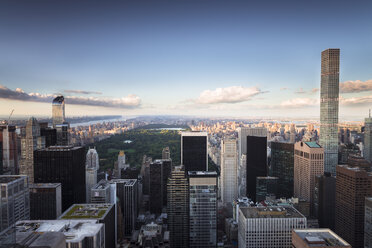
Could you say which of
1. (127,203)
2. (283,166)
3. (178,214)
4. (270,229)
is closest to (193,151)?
(127,203)

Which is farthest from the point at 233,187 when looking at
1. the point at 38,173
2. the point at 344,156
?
the point at 38,173

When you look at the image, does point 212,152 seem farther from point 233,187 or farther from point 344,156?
point 344,156

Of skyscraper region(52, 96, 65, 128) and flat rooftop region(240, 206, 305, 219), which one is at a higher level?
skyscraper region(52, 96, 65, 128)

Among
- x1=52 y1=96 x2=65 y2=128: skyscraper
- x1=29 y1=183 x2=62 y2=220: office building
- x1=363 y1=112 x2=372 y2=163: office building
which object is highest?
x1=52 y1=96 x2=65 y2=128: skyscraper

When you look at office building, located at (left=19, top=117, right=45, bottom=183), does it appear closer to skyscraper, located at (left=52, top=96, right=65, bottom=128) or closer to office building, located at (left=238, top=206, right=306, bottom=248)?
skyscraper, located at (left=52, top=96, right=65, bottom=128)

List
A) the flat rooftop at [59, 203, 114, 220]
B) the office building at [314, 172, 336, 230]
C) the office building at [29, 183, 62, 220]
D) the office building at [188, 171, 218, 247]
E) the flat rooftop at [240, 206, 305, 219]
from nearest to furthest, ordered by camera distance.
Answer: the flat rooftop at [59, 203, 114, 220]
the flat rooftop at [240, 206, 305, 219]
the office building at [29, 183, 62, 220]
the office building at [188, 171, 218, 247]
the office building at [314, 172, 336, 230]

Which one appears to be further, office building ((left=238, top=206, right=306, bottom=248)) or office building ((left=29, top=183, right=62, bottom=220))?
office building ((left=29, top=183, right=62, bottom=220))

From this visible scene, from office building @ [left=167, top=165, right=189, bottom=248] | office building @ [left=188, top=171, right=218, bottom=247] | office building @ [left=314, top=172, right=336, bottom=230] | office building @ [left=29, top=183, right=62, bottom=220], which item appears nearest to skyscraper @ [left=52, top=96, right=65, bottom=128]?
office building @ [left=29, top=183, right=62, bottom=220]

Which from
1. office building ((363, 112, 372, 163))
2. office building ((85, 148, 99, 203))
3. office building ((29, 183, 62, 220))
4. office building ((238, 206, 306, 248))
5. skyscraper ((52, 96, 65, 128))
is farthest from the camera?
office building ((363, 112, 372, 163))
